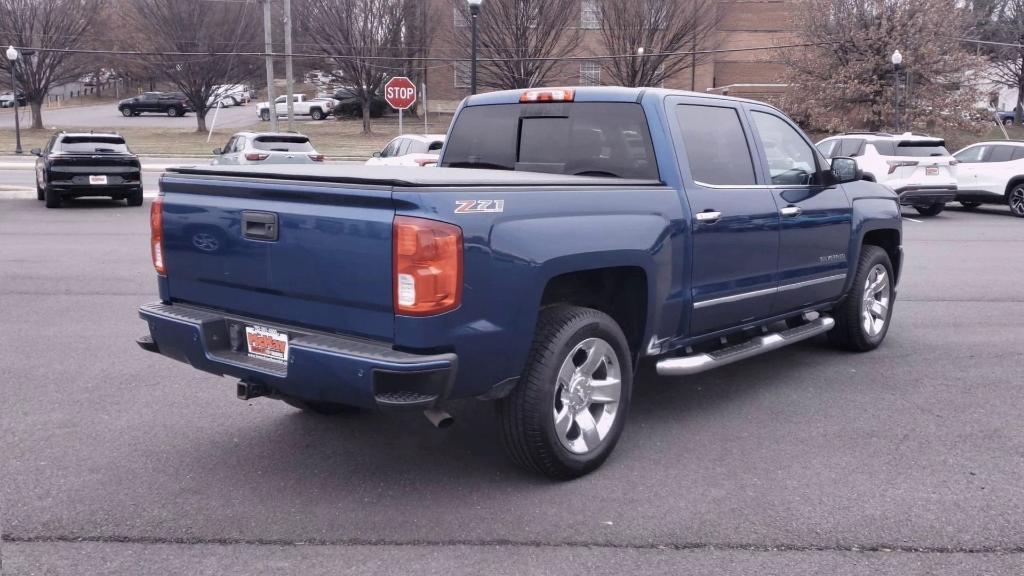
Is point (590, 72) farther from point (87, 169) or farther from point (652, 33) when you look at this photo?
point (87, 169)

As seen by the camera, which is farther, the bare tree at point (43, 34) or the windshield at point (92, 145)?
the bare tree at point (43, 34)

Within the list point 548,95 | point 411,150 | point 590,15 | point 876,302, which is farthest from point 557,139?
point 590,15

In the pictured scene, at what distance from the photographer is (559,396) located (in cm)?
457

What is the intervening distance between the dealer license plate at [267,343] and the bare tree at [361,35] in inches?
1634

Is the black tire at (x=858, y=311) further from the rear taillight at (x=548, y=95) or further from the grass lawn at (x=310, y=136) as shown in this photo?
the grass lawn at (x=310, y=136)

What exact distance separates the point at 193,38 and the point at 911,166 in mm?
36674

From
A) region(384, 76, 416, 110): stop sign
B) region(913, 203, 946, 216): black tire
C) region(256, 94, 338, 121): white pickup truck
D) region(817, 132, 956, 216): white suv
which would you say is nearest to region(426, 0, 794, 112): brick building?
region(256, 94, 338, 121): white pickup truck

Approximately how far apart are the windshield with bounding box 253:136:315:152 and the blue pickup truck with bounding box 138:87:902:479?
49.6ft

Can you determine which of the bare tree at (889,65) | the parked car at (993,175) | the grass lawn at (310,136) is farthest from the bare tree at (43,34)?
the parked car at (993,175)

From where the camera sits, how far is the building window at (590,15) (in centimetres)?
4441

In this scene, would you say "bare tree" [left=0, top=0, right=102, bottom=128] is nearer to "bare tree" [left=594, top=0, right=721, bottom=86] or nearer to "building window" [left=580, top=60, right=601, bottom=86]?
"building window" [left=580, top=60, right=601, bottom=86]

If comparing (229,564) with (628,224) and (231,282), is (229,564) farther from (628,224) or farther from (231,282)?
(628,224)

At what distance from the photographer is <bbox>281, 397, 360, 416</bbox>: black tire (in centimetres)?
547

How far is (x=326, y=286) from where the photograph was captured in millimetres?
4117
